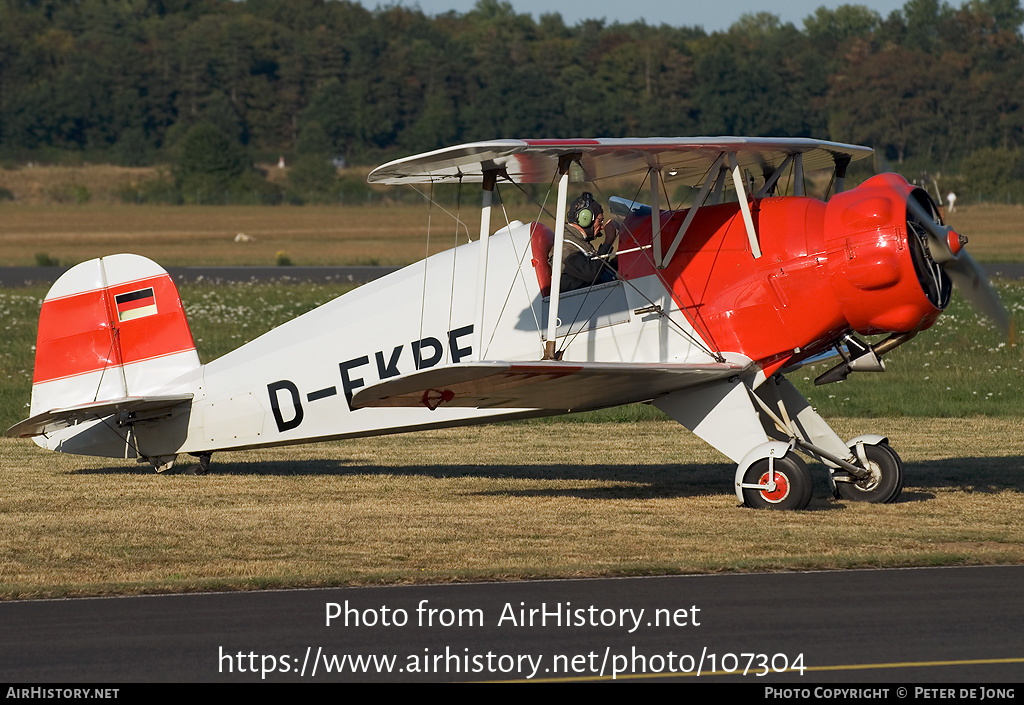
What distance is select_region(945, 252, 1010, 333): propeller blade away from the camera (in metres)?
9.71

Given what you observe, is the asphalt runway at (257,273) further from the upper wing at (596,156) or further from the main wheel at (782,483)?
the main wheel at (782,483)

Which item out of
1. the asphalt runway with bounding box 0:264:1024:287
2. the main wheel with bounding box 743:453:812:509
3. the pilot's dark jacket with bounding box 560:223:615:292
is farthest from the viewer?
the asphalt runway with bounding box 0:264:1024:287

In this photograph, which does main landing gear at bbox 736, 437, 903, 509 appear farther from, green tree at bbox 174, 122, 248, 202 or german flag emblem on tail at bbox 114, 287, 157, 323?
green tree at bbox 174, 122, 248, 202

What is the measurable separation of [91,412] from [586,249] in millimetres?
3983

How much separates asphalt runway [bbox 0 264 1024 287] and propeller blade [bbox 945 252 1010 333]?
21.7m

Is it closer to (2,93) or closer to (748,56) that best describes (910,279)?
(748,56)

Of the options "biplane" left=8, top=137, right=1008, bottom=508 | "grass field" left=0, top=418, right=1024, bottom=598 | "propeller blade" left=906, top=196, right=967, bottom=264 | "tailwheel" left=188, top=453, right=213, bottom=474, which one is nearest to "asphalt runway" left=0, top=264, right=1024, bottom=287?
"grass field" left=0, top=418, right=1024, bottom=598

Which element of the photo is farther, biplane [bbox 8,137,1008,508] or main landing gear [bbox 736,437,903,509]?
main landing gear [bbox 736,437,903,509]

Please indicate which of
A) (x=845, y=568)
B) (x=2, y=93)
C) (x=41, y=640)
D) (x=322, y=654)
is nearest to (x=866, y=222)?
(x=845, y=568)

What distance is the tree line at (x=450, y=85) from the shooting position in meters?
86.9

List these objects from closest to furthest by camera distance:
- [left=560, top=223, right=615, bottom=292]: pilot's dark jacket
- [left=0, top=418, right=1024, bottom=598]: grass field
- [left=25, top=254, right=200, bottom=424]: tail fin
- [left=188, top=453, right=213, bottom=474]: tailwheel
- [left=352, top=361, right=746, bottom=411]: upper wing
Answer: [left=0, top=418, right=1024, bottom=598]: grass field
[left=352, top=361, right=746, bottom=411]: upper wing
[left=560, top=223, right=615, bottom=292]: pilot's dark jacket
[left=25, top=254, right=200, bottom=424]: tail fin
[left=188, top=453, right=213, bottom=474]: tailwheel

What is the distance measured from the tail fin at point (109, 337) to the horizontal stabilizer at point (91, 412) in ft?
0.59

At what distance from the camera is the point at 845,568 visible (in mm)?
7648

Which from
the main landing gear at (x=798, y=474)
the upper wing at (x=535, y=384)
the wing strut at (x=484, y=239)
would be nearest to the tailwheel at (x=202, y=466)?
the upper wing at (x=535, y=384)
